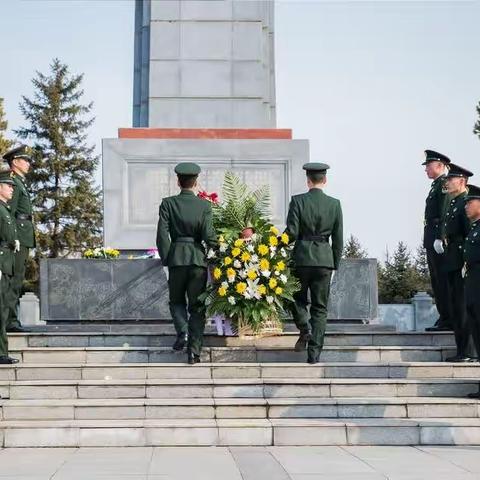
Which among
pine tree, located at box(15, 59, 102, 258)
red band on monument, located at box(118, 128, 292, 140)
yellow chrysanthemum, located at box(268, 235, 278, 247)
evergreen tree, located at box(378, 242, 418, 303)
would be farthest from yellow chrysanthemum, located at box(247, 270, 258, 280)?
pine tree, located at box(15, 59, 102, 258)

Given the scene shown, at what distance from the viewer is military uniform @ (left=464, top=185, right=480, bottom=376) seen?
31.0ft

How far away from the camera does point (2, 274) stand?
10578 millimetres

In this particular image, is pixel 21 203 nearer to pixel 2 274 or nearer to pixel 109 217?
pixel 2 274

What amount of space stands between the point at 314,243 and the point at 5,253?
330 centimetres

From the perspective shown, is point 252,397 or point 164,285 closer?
point 252,397

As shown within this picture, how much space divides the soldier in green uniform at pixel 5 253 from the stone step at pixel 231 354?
18.2 inches

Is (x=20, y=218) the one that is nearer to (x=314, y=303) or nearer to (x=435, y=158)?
(x=314, y=303)

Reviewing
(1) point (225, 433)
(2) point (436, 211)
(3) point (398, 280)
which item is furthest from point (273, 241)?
(3) point (398, 280)

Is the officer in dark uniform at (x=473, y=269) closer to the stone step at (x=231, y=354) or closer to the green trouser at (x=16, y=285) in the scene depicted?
the stone step at (x=231, y=354)

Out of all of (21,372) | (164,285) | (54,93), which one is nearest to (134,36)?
(164,285)

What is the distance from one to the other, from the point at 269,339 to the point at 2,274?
2.98m

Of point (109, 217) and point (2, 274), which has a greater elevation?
point (109, 217)

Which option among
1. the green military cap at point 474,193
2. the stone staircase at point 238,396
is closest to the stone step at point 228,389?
the stone staircase at point 238,396

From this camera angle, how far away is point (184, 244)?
10453mm
